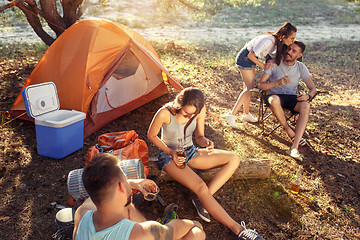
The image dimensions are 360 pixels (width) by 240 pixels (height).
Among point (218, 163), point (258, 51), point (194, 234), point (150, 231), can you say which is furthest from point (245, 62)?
point (150, 231)

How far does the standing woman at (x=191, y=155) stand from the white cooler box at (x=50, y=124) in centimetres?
133

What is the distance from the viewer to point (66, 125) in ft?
12.1

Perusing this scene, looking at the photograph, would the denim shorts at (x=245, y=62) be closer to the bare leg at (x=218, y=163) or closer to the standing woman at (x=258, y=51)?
the standing woman at (x=258, y=51)

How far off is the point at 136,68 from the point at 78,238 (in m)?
3.93

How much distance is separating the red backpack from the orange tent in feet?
4.47

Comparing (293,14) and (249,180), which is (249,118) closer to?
(249,180)

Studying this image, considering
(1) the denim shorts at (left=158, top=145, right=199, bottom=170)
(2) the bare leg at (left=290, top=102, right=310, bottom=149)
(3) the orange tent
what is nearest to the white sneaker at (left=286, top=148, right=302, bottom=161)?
(2) the bare leg at (left=290, top=102, right=310, bottom=149)

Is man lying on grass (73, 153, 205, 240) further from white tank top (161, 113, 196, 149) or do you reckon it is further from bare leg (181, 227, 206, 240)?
white tank top (161, 113, 196, 149)

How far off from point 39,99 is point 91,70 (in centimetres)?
90

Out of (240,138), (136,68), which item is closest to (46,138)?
(136,68)

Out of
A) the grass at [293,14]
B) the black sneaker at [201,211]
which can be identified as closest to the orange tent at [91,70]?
the black sneaker at [201,211]

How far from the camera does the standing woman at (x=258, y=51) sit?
4156 mm

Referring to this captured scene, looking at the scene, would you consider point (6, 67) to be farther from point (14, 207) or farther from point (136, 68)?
point (14, 207)

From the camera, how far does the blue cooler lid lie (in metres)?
3.61
